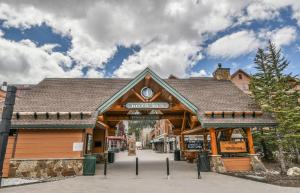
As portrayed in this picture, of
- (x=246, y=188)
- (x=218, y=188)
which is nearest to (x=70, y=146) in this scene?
(x=218, y=188)

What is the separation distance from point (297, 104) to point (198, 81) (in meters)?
8.49

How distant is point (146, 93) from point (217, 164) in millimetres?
6761

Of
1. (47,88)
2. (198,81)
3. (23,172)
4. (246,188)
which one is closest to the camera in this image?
(246,188)

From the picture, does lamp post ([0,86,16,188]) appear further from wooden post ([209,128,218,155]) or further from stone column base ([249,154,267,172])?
stone column base ([249,154,267,172])

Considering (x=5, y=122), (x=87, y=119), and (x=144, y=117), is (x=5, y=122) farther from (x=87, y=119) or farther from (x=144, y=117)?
(x=144, y=117)

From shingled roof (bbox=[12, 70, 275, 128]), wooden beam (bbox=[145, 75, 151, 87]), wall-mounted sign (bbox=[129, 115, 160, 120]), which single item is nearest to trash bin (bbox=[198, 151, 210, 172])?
shingled roof (bbox=[12, 70, 275, 128])

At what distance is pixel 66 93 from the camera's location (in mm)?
17781

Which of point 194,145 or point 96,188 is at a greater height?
point 194,145

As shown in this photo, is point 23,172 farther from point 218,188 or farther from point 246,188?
point 246,188

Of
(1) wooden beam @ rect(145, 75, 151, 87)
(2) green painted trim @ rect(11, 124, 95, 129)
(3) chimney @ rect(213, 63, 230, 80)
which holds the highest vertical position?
(3) chimney @ rect(213, 63, 230, 80)

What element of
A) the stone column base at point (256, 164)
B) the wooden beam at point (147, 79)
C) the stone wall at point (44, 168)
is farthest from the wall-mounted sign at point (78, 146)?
the stone column base at point (256, 164)

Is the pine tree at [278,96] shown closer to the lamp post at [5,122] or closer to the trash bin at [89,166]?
the trash bin at [89,166]

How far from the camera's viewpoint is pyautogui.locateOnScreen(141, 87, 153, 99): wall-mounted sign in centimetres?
1639

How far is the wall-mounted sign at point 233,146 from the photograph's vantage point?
582 inches
